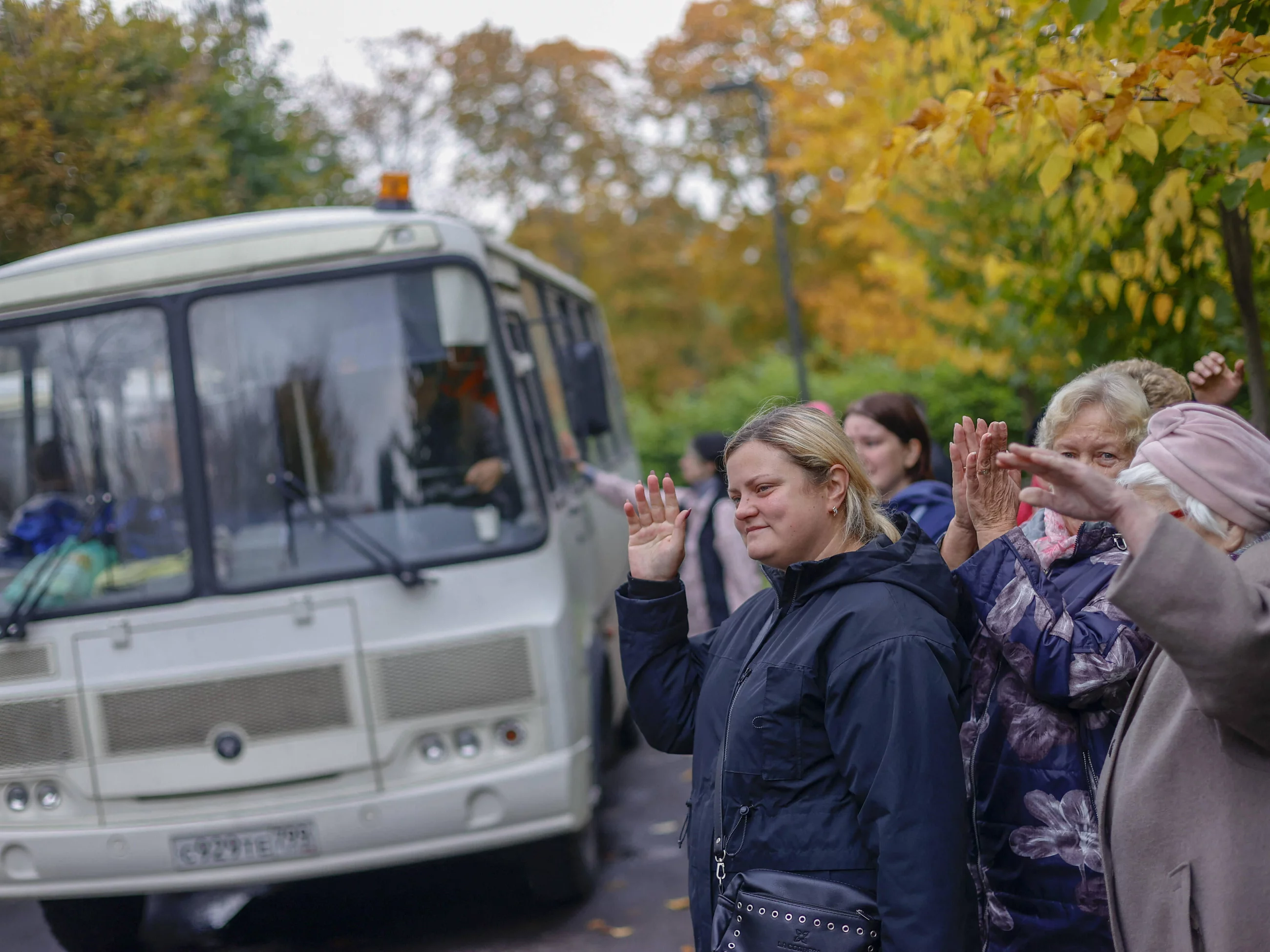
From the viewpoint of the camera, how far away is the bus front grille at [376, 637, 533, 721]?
5238 millimetres

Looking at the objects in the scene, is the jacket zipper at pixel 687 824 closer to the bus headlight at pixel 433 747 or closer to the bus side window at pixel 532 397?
the bus headlight at pixel 433 747

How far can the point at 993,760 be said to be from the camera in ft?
8.54

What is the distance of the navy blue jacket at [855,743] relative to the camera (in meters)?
2.24

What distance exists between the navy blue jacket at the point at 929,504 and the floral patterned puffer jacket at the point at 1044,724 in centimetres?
139

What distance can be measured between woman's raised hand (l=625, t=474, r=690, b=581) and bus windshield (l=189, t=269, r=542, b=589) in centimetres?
258

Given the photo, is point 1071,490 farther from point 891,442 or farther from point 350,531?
point 350,531

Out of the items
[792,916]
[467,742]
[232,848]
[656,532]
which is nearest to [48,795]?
[232,848]

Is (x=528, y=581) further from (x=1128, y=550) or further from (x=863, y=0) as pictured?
(x=863, y=0)

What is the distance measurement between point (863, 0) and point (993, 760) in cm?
843

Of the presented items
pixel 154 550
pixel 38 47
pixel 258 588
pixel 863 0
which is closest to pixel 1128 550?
pixel 258 588

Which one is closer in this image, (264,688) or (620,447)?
(264,688)

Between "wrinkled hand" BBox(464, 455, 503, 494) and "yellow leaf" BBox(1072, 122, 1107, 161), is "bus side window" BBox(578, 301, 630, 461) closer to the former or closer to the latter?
"wrinkled hand" BBox(464, 455, 503, 494)

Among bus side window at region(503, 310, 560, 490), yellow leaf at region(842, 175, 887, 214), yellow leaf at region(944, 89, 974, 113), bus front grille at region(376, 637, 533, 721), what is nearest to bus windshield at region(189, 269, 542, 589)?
bus side window at region(503, 310, 560, 490)

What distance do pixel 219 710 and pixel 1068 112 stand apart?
3.78 meters
